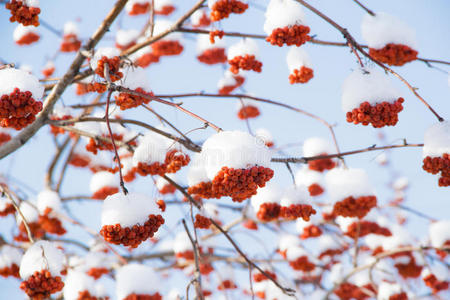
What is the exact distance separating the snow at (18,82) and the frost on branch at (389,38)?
6.35ft

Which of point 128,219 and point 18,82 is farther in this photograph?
point 18,82

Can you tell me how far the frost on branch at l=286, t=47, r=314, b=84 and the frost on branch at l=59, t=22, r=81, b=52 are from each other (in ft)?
16.8

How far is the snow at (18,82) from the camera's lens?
218 cm

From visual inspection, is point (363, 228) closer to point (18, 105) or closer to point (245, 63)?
point (245, 63)

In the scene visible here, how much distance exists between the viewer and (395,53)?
2.37 metres

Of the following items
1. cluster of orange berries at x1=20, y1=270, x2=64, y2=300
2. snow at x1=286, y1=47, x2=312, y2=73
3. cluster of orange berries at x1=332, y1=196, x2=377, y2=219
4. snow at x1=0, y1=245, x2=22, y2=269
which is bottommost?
cluster of orange berries at x1=20, y1=270, x2=64, y2=300

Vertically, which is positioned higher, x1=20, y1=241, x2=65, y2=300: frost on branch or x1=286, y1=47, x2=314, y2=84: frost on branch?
x1=286, y1=47, x2=314, y2=84: frost on branch

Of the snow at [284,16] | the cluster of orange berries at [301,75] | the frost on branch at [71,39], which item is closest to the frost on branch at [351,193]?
the cluster of orange berries at [301,75]

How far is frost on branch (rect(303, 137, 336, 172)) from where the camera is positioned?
4871mm

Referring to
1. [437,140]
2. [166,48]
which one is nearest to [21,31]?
[166,48]

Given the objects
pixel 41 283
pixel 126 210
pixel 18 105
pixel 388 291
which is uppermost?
pixel 18 105

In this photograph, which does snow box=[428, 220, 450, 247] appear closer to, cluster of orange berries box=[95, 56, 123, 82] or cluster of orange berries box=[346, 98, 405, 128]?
cluster of orange berries box=[346, 98, 405, 128]

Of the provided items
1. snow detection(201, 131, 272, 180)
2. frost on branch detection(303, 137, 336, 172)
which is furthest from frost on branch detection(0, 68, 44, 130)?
frost on branch detection(303, 137, 336, 172)

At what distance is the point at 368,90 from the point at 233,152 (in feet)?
3.14
